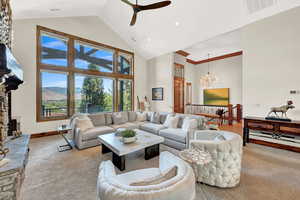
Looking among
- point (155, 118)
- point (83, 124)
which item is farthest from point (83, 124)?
point (155, 118)

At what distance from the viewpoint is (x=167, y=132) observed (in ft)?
11.3

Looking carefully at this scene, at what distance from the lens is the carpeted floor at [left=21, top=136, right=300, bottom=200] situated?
1742mm

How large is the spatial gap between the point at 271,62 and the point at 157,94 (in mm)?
4518

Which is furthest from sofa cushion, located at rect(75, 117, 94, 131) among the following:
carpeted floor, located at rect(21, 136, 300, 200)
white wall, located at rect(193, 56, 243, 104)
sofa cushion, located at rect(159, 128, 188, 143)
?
white wall, located at rect(193, 56, 243, 104)

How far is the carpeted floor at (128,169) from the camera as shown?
174cm

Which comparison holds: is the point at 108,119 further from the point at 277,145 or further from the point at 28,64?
the point at 277,145

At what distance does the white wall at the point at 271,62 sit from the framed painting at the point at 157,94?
352 centimetres

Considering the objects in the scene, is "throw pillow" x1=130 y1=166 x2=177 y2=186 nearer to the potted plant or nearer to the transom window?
the potted plant

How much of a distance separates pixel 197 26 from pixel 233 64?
14.1ft

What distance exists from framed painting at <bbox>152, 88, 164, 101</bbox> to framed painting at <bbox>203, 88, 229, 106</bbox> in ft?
11.9

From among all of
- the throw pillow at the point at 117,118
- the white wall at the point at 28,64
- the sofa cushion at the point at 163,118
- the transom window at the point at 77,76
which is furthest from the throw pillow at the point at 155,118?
the white wall at the point at 28,64

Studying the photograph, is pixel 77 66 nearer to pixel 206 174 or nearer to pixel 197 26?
pixel 197 26

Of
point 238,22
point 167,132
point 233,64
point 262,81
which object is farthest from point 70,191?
point 233,64

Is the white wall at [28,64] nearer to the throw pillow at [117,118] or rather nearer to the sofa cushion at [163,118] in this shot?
the throw pillow at [117,118]
